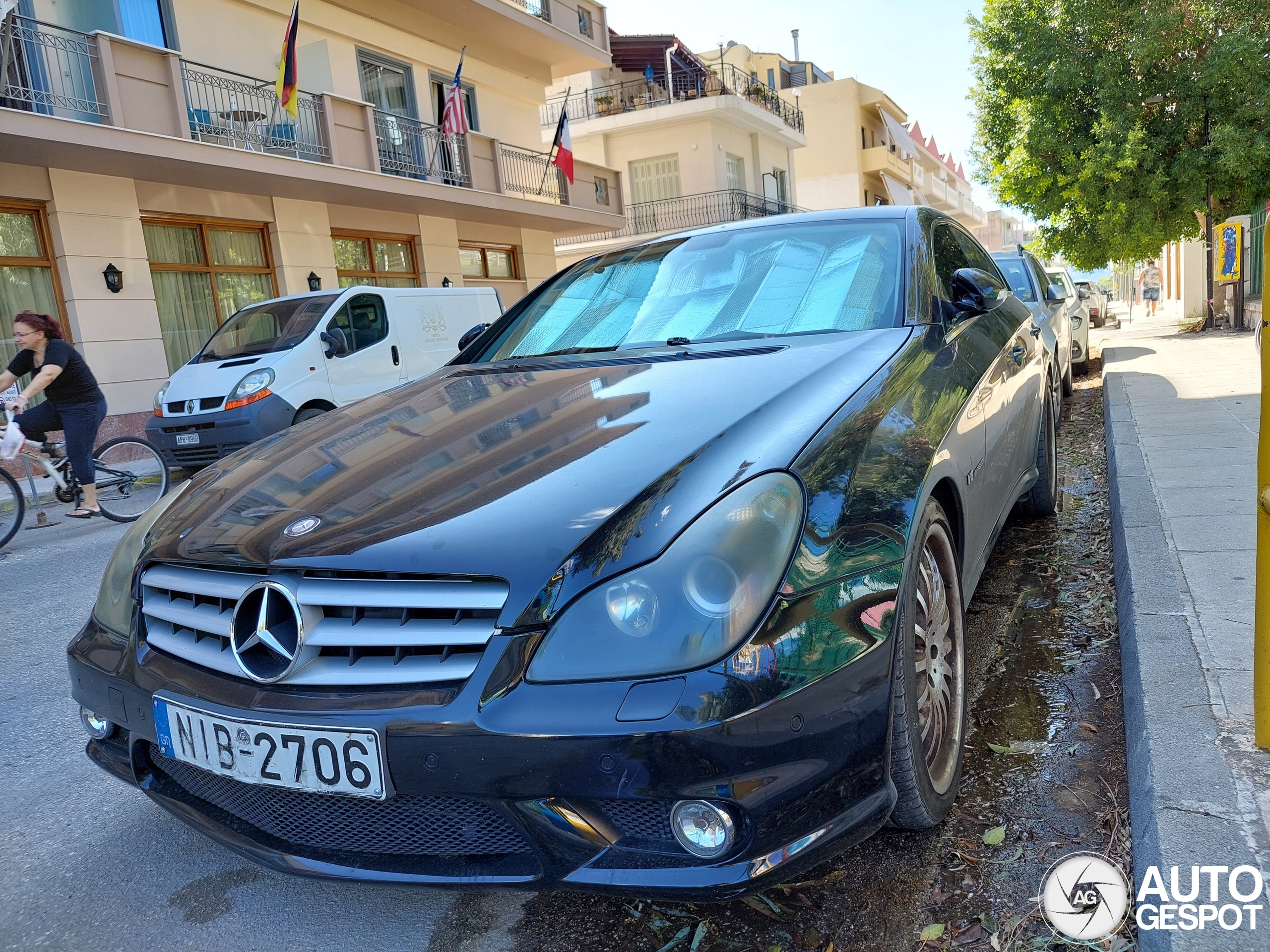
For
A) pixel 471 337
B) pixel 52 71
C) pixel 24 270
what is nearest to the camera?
pixel 471 337

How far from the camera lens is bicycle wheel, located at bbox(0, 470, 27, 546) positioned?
650cm

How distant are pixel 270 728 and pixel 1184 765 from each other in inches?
72.3

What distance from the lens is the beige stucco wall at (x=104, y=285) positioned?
11.1 metres

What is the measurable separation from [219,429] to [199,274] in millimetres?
5419

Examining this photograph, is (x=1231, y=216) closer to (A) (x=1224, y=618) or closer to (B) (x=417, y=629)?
(A) (x=1224, y=618)

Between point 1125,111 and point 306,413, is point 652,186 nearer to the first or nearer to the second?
point 1125,111

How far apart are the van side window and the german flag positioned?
172 inches

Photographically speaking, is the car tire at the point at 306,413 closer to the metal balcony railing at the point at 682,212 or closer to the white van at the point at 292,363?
the white van at the point at 292,363

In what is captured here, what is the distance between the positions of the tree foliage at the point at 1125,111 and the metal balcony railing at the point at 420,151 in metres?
8.86

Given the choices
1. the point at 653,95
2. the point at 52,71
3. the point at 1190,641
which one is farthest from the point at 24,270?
the point at 653,95

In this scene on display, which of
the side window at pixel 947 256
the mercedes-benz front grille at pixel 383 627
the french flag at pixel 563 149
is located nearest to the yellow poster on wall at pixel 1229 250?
the french flag at pixel 563 149

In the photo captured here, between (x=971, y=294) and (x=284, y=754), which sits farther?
(x=971, y=294)

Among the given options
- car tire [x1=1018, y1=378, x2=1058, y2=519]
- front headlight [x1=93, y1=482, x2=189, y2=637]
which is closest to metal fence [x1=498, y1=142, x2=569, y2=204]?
car tire [x1=1018, y1=378, x2=1058, y2=519]

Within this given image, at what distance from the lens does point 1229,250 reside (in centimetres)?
1366
